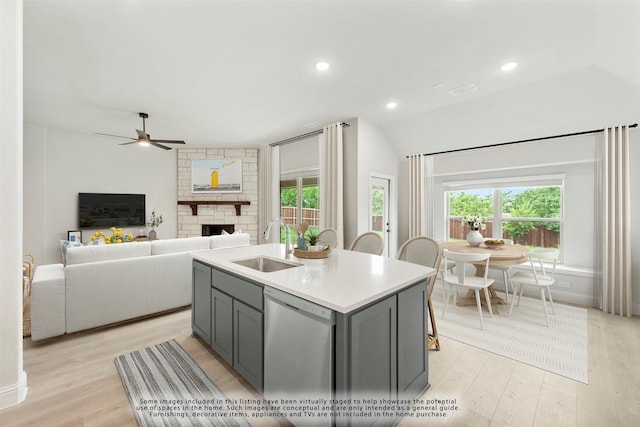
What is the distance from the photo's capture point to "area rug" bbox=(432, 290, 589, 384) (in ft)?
7.13

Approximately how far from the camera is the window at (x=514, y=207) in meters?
4.00

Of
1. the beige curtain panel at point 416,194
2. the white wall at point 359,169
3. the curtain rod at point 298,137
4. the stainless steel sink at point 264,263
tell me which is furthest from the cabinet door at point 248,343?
the beige curtain panel at point 416,194

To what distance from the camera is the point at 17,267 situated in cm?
173

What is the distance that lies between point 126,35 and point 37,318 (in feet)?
8.40

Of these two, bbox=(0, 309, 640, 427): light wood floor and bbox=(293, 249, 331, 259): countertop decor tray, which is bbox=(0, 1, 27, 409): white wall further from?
bbox=(293, 249, 331, 259): countertop decor tray

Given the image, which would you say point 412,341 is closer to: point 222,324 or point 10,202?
point 222,324

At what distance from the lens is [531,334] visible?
8.71 feet

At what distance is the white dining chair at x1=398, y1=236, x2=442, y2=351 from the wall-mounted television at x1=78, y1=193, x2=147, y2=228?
582cm

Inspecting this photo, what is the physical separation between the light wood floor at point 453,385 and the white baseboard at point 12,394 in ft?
0.15

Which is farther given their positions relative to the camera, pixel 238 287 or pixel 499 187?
pixel 499 187

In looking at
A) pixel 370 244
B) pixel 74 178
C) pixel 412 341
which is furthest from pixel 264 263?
pixel 74 178

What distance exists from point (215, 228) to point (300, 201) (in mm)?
2255

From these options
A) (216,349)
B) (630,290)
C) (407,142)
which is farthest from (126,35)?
(630,290)

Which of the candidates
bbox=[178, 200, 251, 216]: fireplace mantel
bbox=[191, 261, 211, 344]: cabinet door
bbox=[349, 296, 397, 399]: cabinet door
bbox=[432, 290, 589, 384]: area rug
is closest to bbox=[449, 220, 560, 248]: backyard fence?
bbox=[432, 290, 589, 384]: area rug
